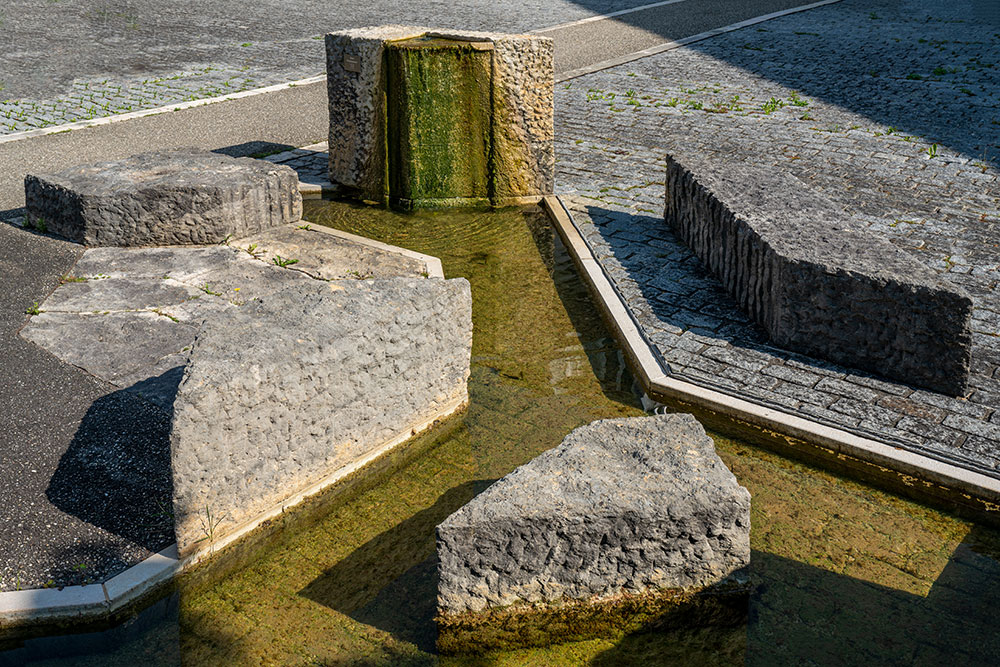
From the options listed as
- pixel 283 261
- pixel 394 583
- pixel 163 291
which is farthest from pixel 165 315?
pixel 394 583

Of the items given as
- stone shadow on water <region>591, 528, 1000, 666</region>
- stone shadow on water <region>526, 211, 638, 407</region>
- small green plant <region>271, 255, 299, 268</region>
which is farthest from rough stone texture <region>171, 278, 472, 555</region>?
small green plant <region>271, 255, 299, 268</region>

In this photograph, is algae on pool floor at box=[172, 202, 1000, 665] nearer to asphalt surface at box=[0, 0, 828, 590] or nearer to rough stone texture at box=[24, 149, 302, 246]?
asphalt surface at box=[0, 0, 828, 590]

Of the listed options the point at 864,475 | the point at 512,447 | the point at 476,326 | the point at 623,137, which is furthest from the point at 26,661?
the point at 623,137

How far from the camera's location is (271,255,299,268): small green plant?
267 inches

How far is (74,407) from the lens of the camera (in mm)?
4949

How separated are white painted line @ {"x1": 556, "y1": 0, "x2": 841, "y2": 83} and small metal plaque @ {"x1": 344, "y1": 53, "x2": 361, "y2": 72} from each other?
5.16 meters

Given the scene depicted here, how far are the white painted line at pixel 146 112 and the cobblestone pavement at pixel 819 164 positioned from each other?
3.42 meters

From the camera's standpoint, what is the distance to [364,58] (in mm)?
7988

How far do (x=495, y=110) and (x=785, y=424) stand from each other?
14.1 feet

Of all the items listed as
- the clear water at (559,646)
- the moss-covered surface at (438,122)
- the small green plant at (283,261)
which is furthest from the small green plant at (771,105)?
the clear water at (559,646)

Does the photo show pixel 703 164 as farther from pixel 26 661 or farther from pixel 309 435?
pixel 26 661

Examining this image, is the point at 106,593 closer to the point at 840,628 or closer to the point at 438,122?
the point at 840,628

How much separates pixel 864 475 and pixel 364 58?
17.6ft

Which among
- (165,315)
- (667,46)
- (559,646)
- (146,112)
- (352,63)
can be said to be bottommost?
(559,646)
